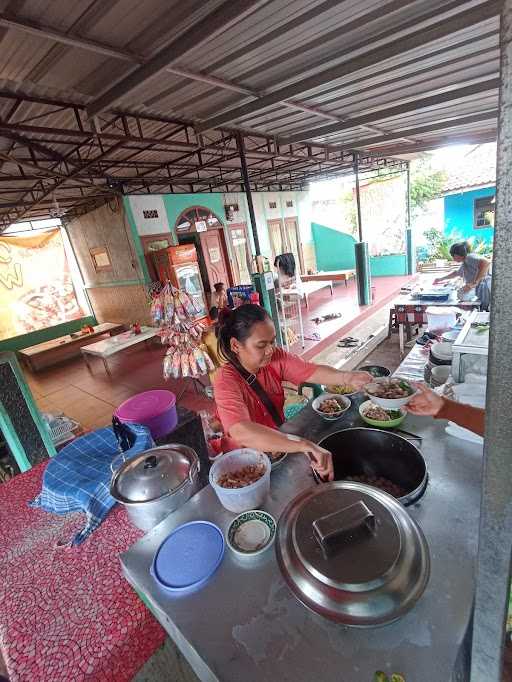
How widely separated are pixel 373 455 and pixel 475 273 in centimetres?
556

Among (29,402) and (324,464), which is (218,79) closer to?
(29,402)

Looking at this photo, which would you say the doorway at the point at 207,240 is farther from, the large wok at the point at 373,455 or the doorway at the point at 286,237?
the large wok at the point at 373,455

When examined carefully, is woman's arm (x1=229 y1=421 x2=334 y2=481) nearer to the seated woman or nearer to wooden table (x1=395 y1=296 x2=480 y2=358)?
the seated woman

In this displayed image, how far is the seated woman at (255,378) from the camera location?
1631 millimetres

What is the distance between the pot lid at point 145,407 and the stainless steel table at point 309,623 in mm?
913

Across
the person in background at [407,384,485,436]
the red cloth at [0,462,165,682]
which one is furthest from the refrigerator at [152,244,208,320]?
the person in background at [407,384,485,436]

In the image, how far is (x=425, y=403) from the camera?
1.62m

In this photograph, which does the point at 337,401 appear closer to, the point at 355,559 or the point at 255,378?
the point at 255,378

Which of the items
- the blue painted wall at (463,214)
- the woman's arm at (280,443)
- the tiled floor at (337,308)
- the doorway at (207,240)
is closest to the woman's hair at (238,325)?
the woman's arm at (280,443)

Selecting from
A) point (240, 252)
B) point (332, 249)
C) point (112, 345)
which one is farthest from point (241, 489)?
point (332, 249)

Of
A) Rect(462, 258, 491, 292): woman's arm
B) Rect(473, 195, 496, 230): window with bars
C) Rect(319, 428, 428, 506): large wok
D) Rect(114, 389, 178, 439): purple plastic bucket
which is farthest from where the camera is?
Rect(473, 195, 496, 230): window with bars

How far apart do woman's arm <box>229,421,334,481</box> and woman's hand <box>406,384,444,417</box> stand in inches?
21.4

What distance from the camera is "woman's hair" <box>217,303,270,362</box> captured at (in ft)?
6.23

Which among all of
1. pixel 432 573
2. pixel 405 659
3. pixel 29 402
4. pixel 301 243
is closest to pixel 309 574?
pixel 405 659
